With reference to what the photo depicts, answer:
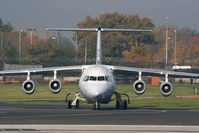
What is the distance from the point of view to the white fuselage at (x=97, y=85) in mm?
31172

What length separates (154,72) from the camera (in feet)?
118

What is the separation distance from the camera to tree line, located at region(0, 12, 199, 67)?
10781 centimetres

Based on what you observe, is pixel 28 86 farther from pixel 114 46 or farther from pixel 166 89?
pixel 114 46

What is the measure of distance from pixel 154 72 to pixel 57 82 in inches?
273

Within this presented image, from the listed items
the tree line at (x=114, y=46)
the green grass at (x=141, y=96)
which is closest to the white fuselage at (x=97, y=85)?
the green grass at (x=141, y=96)

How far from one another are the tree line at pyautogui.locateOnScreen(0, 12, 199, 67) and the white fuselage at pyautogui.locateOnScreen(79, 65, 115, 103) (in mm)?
63131

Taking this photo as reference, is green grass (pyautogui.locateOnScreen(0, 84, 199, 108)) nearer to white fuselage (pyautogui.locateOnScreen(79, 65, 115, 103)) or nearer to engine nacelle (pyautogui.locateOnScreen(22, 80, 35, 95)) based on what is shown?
white fuselage (pyautogui.locateOnScreen(79, 65, 115, 103))

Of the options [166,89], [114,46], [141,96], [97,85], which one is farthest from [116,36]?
[97,85]

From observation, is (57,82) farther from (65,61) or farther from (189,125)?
(65,61)

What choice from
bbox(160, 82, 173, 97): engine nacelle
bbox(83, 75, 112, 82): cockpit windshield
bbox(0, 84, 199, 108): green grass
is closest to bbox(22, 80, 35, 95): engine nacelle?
bbox(83, 75, 112, 82): cockpit windshield

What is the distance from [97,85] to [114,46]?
96391mm

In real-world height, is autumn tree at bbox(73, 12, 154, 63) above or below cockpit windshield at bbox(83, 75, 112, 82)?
above

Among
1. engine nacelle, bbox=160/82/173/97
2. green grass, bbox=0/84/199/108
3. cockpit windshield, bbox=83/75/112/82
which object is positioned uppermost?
cockpit windshield, bbox=83/75/112/82

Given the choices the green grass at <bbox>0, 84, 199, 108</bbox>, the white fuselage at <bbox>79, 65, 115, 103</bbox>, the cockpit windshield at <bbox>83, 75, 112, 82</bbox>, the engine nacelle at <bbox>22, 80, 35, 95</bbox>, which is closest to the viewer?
the white fuselage at <bbox>79, 65, 115, 103</bbox>
